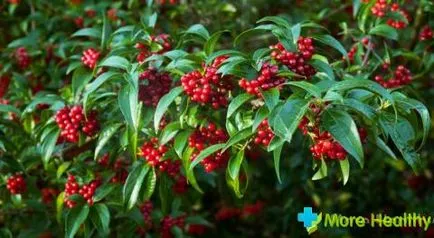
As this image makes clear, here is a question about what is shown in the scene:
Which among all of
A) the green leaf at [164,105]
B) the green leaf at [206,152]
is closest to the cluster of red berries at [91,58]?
the green leaf at [164,105]

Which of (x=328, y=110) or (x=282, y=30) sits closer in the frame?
(x=328, y=110)

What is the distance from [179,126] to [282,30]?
0.42m

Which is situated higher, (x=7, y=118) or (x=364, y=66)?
(x=364, y=66)

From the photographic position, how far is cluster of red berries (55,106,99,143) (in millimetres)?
2098

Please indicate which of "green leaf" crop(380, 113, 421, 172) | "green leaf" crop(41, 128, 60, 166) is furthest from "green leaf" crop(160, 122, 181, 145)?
"green leaf" crop(380, 113, 421, 172)

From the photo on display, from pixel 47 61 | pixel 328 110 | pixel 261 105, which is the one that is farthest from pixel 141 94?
pixel 47 61

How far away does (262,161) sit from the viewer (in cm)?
384

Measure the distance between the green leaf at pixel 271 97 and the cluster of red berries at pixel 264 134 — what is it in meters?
0.08

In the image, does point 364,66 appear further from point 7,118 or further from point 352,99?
point 7,118

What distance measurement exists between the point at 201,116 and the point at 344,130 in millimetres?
550

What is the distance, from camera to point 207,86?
1733mm

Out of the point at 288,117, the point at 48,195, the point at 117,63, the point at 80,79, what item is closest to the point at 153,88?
the point at 117,63

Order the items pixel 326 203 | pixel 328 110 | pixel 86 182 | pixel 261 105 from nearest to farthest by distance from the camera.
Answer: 1. pixel 328 110
2. pixel 261 105
3. pixel 86 182
4. pixel 326 203

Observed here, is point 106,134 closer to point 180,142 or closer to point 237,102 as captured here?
point 180,142
